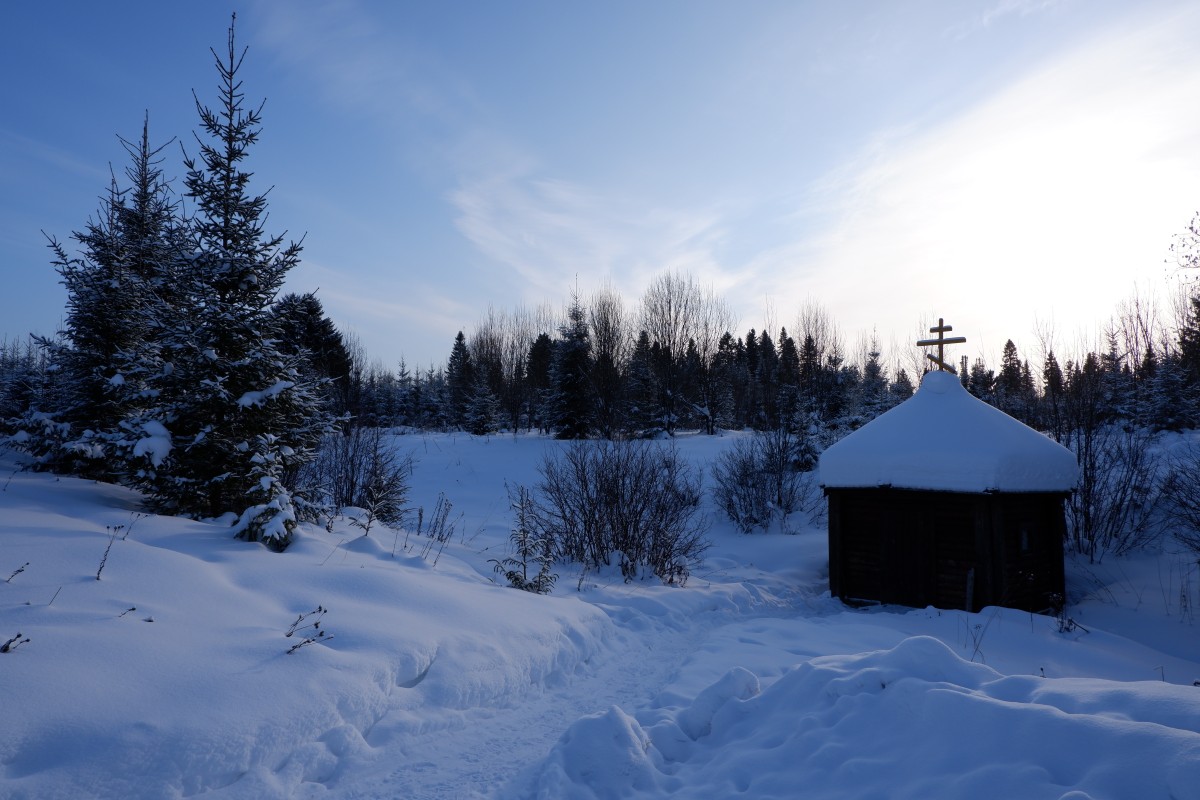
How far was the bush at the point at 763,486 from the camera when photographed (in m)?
18.1

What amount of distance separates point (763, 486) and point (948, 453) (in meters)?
8.68

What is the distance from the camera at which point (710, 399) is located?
34.0 m

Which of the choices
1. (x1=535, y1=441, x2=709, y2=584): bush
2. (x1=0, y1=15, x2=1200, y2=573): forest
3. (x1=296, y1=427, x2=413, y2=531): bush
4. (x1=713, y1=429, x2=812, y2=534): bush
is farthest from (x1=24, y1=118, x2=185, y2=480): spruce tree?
(x1=713, y1=429, x2=812, y2=534): bush

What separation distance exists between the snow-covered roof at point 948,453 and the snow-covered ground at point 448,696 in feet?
8.91

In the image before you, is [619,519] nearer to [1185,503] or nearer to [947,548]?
[947,548]

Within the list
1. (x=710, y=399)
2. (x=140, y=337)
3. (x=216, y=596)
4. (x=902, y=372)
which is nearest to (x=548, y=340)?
(x=710, y=399)

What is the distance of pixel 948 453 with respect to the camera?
382 inches

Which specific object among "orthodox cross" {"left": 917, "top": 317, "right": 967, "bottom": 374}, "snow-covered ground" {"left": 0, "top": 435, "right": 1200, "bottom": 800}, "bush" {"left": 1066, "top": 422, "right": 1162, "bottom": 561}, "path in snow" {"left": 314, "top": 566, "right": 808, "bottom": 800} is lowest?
"path in snow" {"left": 314, "top": 566, "right": 808, "bottom": 800}

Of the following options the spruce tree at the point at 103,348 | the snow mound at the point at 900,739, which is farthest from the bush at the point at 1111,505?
the spruce tree at the point at 103,348

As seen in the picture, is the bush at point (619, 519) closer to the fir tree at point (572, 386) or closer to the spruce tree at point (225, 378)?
the spruce tree at point (225, 378)

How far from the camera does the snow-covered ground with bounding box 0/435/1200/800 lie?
3.11 meters

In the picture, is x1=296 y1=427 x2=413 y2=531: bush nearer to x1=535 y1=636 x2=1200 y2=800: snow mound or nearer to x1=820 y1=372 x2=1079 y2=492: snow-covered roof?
x1=820 y1=372 x2=1079 y2=492: snow-covered roof

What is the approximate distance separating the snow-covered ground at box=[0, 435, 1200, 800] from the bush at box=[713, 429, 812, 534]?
34.1ft

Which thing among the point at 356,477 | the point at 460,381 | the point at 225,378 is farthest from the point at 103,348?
the point at 460,381
